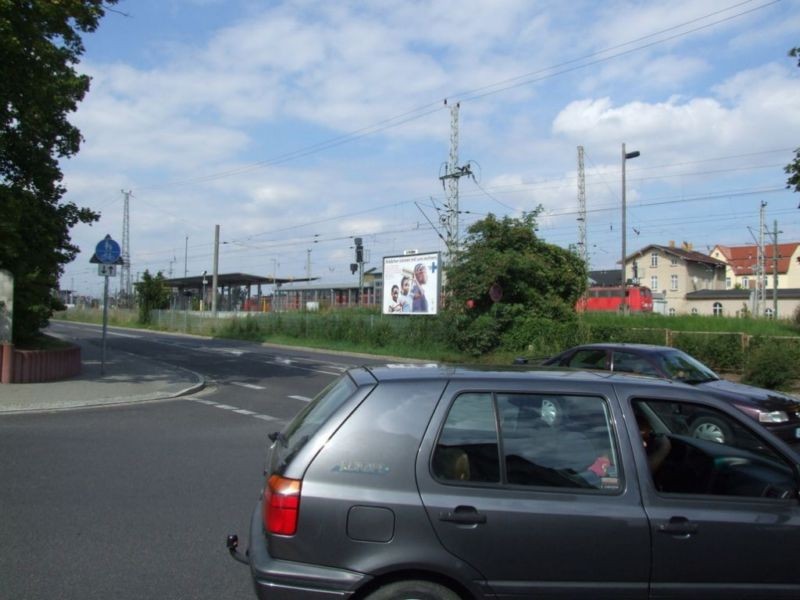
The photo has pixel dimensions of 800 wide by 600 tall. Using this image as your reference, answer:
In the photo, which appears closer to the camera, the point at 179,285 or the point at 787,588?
the point at 787,588

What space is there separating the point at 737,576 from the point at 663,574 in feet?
1.19

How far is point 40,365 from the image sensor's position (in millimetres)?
15703

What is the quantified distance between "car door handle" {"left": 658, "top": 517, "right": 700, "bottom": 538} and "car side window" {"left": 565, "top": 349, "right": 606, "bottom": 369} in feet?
25.7

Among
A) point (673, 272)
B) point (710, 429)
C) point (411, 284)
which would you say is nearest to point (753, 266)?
point (673, 272)

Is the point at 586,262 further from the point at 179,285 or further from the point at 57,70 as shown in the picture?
the point at 179,285

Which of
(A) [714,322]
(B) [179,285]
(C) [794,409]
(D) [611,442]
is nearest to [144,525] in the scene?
(D) [611,442]

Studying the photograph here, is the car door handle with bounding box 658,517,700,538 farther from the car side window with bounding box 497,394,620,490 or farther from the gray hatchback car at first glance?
the car side window with bounding box 497,394,620,490

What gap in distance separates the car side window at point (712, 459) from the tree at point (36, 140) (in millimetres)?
14593

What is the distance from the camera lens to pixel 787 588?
10.6ft

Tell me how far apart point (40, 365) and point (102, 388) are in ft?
5.96

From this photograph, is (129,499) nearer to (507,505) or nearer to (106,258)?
(507,505)

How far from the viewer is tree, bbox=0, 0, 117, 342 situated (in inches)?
584

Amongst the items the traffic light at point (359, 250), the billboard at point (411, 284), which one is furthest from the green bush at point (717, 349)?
the traffic light at point (359, 250)

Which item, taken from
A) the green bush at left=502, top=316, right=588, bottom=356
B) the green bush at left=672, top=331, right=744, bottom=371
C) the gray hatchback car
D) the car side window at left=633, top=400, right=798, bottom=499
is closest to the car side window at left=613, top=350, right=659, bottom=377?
the car side window at left=633, top=400, right=798, bottom=499
